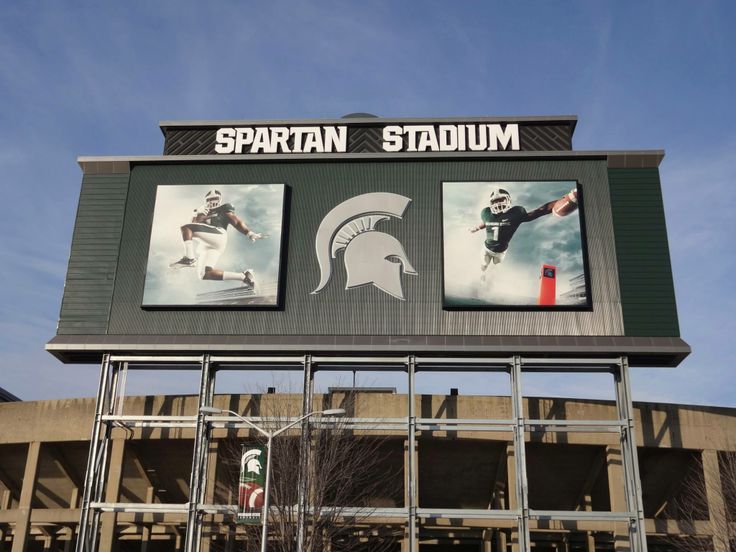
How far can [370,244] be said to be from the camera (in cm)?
3544

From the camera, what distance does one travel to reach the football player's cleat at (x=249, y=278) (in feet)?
114

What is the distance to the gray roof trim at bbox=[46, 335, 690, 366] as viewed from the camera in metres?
33.0

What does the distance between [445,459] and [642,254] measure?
12996mm

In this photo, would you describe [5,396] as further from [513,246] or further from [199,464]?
[513,246]

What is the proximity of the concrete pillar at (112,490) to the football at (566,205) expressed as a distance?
22582 millimetres

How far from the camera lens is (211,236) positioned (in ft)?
118

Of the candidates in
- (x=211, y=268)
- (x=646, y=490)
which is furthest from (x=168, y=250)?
(x=646, y=490)

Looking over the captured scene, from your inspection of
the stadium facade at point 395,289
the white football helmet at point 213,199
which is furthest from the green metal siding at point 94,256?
the white football helmet at point 213,199

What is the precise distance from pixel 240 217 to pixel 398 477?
1445 cm

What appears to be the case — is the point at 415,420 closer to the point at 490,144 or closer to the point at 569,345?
the point at 569,345

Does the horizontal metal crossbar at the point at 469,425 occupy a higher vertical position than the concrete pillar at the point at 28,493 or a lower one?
higher

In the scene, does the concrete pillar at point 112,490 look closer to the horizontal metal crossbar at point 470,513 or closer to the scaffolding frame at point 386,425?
the scaffolding frame at point 386,425

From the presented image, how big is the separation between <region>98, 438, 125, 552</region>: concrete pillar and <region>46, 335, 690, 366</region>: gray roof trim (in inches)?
205

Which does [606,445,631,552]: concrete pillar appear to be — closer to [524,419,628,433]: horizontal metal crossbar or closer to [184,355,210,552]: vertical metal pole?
[524,419,628,433]: horizontal metal crossbar
